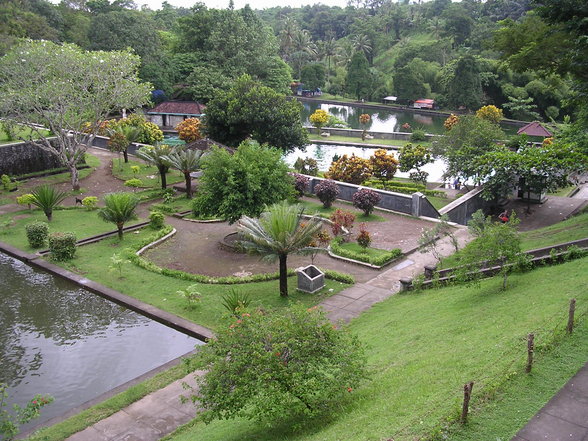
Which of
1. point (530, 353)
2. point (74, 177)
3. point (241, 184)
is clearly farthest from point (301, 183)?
point (530, 353)

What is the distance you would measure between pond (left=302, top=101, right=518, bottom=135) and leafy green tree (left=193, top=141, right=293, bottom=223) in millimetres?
40806

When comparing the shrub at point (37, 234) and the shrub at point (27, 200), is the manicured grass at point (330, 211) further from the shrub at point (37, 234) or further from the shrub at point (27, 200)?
the shrub at point (27, 200)

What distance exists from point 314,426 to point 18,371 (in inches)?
339

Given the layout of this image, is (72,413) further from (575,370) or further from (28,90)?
(28,90)

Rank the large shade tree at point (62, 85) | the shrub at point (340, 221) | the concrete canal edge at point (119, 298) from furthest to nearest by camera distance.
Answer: the large shade tree at point (62, 85) → the shrub at point (340, 221) → the concrete canal edge at point (119, 298)

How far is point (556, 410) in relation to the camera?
797 cm

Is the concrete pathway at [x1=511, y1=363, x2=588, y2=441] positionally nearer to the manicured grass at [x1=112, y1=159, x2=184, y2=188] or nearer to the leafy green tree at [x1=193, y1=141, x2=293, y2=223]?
the leafy green tree at [x1=193, y1=141, x2=293, y2=223]

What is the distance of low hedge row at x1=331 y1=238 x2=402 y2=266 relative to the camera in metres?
19.7

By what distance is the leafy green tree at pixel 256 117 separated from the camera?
3184 centimetres

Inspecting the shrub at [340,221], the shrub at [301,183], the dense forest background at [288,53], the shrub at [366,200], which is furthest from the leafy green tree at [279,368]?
the shrub at [301,183]

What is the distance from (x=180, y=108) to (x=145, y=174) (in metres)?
20.1

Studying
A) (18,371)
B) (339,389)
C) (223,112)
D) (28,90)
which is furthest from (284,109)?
(339,389)

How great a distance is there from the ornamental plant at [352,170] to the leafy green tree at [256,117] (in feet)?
11.8

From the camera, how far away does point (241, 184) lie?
19.9 metres
